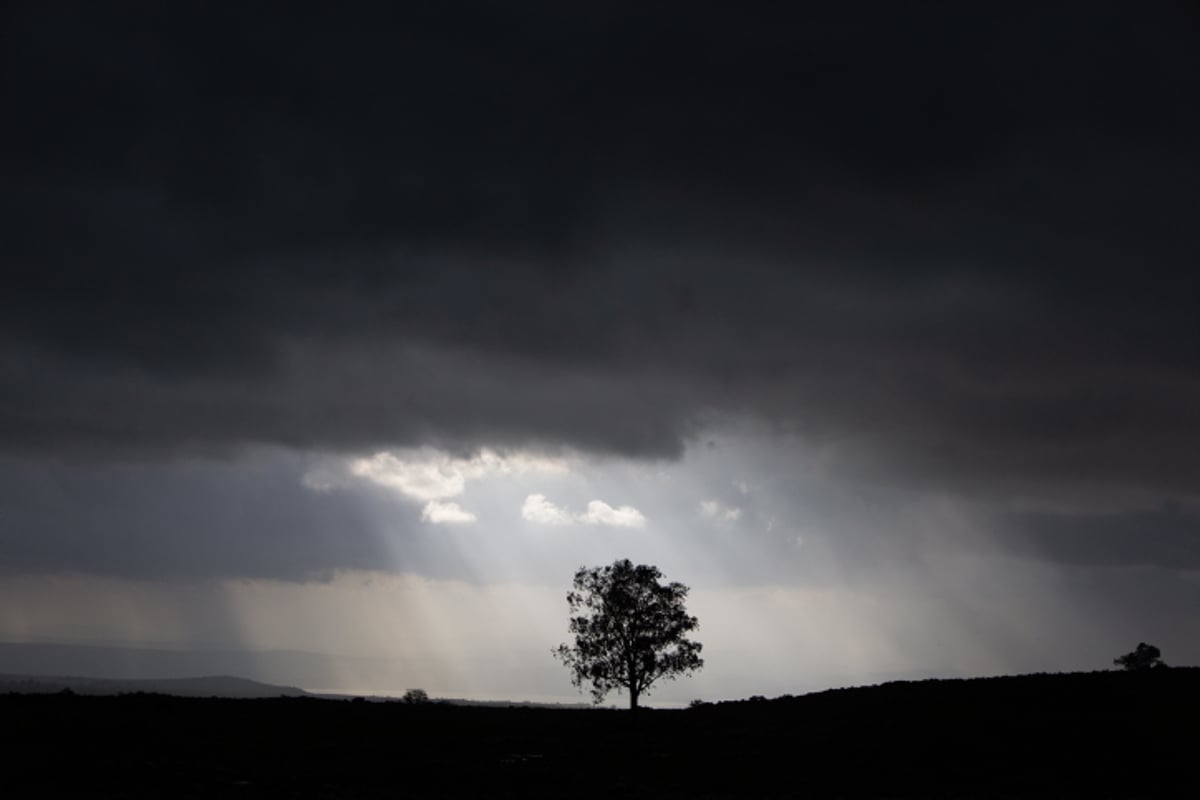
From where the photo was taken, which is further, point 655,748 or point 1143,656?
point 1143,656

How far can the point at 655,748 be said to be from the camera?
64.6 m

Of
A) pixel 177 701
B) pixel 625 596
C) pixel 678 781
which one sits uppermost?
pixel 625 596

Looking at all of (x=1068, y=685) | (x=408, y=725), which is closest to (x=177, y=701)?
(x=408, y=725)

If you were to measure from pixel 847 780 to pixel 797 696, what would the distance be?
34.6 meters

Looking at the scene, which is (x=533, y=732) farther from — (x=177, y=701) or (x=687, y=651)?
(x=177, y=701)

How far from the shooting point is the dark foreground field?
46719 mm

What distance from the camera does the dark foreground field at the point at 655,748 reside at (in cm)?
4672

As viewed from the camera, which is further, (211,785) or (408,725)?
(408,725)

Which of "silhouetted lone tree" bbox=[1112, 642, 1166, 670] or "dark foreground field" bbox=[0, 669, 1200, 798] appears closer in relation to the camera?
"dark foreground field" bbox=[0, 669, 1200, 798]

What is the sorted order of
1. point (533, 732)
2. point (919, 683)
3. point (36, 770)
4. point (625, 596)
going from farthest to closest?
point (625, 596), point (919, 683), point (533, 732), point (36, 770)

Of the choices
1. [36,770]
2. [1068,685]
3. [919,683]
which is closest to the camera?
[36,770]

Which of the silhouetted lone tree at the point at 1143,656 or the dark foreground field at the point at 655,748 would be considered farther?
the silhouetted lone tree at the point at 1143,656

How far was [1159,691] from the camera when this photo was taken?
6391 cm

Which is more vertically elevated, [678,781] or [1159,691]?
[1159,691]
